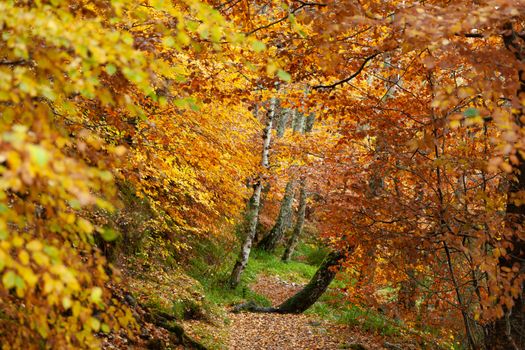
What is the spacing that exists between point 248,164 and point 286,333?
11.0 feet

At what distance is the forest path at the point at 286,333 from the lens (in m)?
8.60

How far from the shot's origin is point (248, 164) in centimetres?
904

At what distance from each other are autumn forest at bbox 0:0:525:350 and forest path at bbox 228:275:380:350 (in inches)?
2.3

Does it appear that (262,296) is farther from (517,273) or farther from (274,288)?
(517,273)

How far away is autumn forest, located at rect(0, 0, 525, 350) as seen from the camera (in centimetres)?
230

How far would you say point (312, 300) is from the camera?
1071cm

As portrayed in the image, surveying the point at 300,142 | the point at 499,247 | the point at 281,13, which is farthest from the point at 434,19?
the point at 300,142

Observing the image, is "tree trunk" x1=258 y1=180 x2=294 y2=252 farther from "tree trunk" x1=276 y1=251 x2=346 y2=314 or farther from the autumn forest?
"tree trunk" x1=276 y1=251 x2=346 y2=314

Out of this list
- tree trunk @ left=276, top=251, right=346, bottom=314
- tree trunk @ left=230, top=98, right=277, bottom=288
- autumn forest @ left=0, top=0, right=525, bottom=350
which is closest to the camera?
autumn forest @ left=0, top=0, right=525, bottom=350

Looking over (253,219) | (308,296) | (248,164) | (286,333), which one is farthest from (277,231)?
(248,164)

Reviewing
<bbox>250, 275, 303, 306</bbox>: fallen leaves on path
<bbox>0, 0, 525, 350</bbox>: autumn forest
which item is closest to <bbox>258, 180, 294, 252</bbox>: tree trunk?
<bbox>250, 275, 303, 306</bbox>: fallen leaves on path

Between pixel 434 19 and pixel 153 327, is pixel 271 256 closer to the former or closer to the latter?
pixel 153 327

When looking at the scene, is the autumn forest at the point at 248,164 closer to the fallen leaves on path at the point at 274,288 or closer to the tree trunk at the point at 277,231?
the fallen leaves on path at the point at 274,288

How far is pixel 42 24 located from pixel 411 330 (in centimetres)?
818
